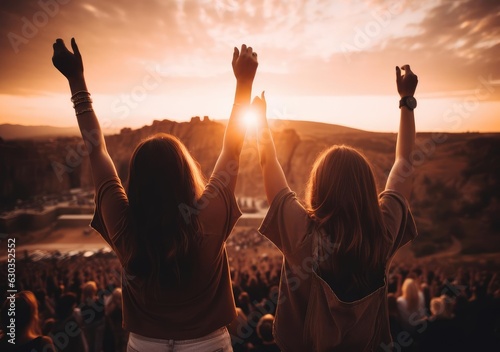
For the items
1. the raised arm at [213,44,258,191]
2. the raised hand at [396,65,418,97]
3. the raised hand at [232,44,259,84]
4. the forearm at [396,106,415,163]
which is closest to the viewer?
the raised arm at [213,44,258,191]

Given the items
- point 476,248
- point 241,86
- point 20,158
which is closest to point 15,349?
point 241,86

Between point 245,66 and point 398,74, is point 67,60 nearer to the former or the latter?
point 245,66

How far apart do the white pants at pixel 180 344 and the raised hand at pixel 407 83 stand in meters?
1.74

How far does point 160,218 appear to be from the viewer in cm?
132

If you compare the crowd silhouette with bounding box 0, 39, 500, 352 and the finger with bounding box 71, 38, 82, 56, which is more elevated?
the finger with bounding box 71, 38, 82, 56

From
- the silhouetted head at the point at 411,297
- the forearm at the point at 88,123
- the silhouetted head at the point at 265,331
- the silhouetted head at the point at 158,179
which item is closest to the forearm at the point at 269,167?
the silhouetted head at the point at 158,179

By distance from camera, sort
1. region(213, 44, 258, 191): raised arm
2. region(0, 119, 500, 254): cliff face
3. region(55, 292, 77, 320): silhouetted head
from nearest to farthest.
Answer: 1. region(213, 44, 258, 191): raised arm
2. region(55, 292, 77, 320): silhouetted head
3. region(0, 119, 500, 254): cliff face

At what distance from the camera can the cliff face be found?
24562 mm

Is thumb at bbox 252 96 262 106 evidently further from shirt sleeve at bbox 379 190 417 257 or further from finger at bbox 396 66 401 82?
finger at bbox 396 66 401 82

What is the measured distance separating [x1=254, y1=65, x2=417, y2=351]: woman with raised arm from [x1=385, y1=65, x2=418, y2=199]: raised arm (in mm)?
189

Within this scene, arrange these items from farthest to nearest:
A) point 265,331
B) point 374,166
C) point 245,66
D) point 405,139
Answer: point 374,166, point 265,331, point 405,139, point 245,66

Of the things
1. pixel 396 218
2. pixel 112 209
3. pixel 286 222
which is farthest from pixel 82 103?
pixel 396 218

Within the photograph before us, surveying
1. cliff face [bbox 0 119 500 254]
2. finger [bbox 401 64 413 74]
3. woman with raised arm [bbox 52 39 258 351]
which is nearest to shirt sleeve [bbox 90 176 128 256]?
woman with raised arm [bbox 52 39 258 351]

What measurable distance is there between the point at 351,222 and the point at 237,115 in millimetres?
756
